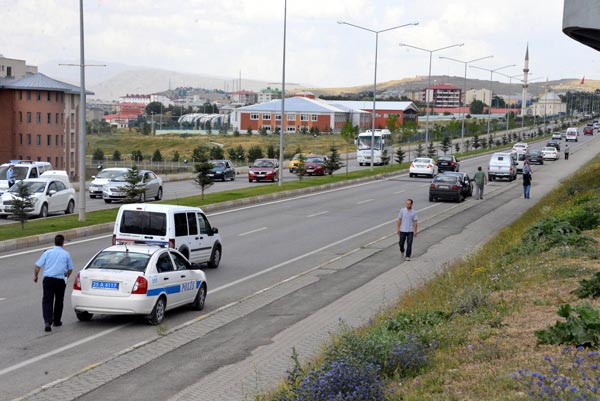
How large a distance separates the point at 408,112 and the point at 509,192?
446 ft

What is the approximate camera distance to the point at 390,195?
4475cm

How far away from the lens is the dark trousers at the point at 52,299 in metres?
13.5

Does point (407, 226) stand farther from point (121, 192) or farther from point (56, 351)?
point (121, 192)

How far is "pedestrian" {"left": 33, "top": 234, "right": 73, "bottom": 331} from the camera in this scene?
1351 cm

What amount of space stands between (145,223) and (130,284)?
5171 mm

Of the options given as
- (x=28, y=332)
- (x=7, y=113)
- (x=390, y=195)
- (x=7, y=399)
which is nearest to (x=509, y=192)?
(x=390, y=195)

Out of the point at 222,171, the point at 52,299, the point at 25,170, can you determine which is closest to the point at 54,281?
the point at 52,299

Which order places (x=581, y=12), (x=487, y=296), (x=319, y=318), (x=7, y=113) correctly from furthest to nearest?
1. (x=7, y=113)
2. (x=581, y=12)
3. (x=319, y=318)
4. (x=487, y=296)

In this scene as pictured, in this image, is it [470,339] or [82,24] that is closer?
[470,339]

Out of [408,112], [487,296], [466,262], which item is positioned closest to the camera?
A: [487,296]

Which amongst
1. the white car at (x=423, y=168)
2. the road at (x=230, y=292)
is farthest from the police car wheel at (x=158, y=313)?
the white car at (x=423, y=168)

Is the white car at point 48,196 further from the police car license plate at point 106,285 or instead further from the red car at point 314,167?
the red car at point 314,167

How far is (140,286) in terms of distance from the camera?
1373cm

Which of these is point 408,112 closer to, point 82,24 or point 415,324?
point 82,24
